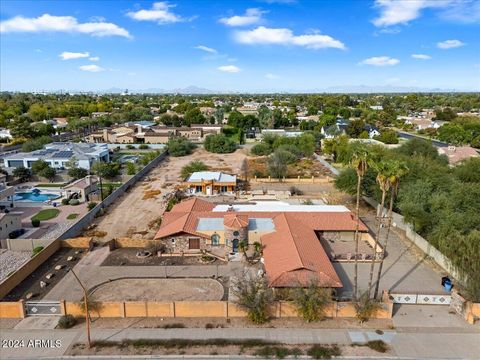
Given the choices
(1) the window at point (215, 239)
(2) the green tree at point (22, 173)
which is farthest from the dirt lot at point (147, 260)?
(2) the green tree at point (22, 173)

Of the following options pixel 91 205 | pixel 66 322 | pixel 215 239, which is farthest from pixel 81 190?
pixel 66 322

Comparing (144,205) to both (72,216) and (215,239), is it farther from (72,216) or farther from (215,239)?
(215,239)

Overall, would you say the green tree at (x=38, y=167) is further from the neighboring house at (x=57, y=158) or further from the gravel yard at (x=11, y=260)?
the gravel yard at (x=11, y=260)

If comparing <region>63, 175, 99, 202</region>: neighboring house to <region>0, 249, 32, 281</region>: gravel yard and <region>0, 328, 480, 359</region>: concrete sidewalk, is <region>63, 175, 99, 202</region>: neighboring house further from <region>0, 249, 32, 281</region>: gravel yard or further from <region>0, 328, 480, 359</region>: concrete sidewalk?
<region>0, 328, 480, 359</region>: concrete sidewalk

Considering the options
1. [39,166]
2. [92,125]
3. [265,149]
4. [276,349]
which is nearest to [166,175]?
[39,166]

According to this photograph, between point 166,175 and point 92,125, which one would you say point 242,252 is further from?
point 92,125

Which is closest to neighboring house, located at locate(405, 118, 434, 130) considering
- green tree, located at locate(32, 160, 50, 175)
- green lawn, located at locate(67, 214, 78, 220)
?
green tree, located at locate(32, 160, 50, 175)

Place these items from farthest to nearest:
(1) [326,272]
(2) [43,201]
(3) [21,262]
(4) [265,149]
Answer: (4) [265,149], (2) [43,201], (3) [21,262], (1) [326,272]
